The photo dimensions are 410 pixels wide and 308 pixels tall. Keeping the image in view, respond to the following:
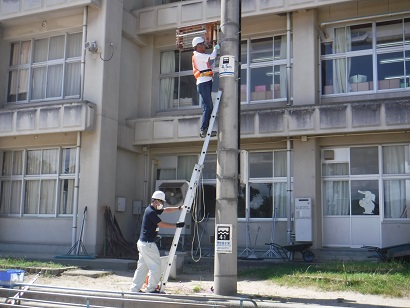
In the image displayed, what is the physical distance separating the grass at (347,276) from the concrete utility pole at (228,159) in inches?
86.1

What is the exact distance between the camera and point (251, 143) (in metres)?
18.9

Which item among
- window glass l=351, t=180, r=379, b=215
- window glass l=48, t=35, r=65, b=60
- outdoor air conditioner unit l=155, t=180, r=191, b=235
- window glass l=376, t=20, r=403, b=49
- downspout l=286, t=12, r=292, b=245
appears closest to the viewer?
window glass l=351, t=180, r=379, b=215

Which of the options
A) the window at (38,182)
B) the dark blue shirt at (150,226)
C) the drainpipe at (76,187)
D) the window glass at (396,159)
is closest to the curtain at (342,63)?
the window glass at (396,159)

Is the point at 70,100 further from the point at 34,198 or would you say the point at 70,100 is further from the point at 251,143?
the point at 251,143

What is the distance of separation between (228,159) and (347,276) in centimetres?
398

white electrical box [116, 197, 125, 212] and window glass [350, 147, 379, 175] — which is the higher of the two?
window glass [350, 147, 379, 175]

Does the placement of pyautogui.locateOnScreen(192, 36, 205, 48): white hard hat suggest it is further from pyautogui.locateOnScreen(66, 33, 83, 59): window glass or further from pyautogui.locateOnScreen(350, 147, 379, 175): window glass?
pyautogui.locateOnScreen(66, 33, 83, 59): window glass

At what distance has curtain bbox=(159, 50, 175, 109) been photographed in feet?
68.1

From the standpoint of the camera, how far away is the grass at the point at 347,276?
36.9 ft

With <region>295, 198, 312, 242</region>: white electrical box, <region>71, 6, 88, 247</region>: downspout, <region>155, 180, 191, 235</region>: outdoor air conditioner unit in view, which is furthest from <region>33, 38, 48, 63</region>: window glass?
<region>295, 198, 312, 242</region>: white electrical box

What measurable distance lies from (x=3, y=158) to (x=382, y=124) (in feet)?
44.9

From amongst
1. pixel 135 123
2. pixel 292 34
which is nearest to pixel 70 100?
pixel 135 123

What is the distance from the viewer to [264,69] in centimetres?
1938

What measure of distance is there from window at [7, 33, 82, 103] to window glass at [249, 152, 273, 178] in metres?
6.66
